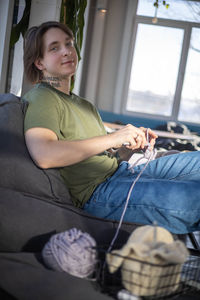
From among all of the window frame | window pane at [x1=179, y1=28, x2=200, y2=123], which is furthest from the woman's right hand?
window pane at [x1=179, y1=28, x2=200, y2=123]

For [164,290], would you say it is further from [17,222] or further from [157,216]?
Answer: [17,222]

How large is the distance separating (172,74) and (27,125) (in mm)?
6625

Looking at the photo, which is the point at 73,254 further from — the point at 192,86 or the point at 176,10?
the point at 176,10

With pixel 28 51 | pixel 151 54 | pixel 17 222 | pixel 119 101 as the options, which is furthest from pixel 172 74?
pixel 17 222

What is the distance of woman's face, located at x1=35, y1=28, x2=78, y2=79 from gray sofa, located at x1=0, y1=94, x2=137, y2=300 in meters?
0.29

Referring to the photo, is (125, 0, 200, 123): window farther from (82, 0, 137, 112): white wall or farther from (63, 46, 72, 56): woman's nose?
(63, 46, 72, 56): woman's nose

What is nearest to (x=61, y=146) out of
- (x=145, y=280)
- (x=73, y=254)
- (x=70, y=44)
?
(x=73, y=254)

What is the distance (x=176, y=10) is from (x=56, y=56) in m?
6.40

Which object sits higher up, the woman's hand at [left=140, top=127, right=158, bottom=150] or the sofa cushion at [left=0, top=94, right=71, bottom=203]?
the woman's hand at [left=140, top=127, right=158, bottom=150]

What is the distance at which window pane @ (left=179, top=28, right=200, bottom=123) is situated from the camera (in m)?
7.63

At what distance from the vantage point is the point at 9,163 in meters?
1.43

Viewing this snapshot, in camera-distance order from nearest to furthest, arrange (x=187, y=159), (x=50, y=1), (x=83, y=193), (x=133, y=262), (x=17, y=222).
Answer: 1. (x=133, y=262)
2. (x=17, y=222)
3. (x=83, y=193)
4. (x=187, y=159)
5. (x=50, y=1)

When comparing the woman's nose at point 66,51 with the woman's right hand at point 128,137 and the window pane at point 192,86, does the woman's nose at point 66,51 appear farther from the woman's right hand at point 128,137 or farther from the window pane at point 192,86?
the window pane at point 192,86

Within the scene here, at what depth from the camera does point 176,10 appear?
7.51m
